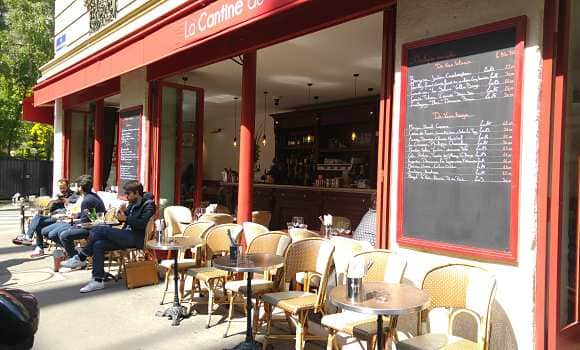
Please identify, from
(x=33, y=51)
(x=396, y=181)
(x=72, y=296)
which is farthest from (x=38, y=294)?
(x=33, y=51)

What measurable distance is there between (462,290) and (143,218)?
3.97m

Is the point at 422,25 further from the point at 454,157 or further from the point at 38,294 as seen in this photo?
the point at 38,294

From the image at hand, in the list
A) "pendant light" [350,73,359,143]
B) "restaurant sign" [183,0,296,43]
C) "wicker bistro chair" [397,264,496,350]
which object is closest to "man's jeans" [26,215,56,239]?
"restaurant sign" [183,0,296,43]

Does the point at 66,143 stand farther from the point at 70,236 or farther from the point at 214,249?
the point at 214,249

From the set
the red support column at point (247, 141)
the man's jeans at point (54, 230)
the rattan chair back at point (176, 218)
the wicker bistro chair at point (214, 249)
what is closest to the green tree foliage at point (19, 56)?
the man's jeans at point (54, 230)

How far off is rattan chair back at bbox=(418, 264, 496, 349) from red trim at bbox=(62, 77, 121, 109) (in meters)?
6.92

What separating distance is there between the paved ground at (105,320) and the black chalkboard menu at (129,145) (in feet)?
6.33

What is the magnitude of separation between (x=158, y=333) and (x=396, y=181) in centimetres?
250

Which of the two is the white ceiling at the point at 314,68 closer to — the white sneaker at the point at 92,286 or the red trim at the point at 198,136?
the red trim at the point at 198,136

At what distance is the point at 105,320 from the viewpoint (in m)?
4.26

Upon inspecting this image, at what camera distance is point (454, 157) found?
295 cm

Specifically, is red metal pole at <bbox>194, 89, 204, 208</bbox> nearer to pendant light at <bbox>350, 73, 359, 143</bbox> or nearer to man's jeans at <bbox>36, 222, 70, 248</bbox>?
man's jeans at <bbox>36, 222, 70, 248</bbox>

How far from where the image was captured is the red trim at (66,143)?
34.3 feet

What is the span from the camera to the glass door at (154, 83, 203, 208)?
705 centimetres
